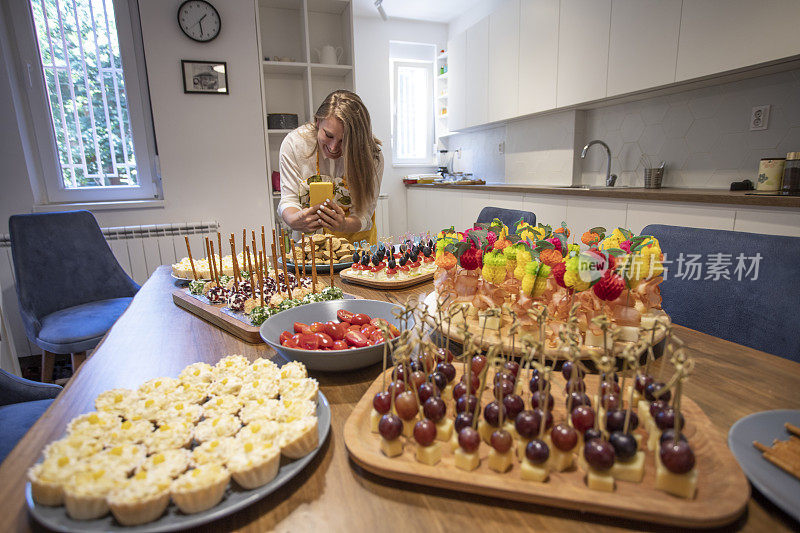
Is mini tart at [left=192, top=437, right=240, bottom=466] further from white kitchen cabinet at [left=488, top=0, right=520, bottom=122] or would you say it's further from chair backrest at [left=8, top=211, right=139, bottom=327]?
white kitchen cabinet at [left=488, top=0, right=520, bottom=122]

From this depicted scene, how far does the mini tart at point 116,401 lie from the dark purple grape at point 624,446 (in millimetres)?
691

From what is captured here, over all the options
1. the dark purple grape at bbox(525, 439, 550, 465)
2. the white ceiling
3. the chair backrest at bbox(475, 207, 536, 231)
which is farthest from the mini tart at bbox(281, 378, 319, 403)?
the white ceiling

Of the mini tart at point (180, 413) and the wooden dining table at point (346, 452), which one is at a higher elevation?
the mini tart at point (180, 413)

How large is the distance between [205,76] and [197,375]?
10.0 feet

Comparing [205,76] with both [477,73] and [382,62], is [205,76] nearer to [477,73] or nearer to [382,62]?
[382,62]

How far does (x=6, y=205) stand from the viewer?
281 cm

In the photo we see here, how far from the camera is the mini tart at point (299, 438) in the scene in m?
0.54

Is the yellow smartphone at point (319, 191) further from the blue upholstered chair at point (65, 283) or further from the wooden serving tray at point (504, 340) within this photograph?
the blue upholstered chair at point (65, 283)

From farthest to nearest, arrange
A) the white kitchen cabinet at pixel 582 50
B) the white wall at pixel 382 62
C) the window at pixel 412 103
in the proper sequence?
1. the window at pixel 412 103
2. the white wall at pixel 382 62
3. the white kitchen cabinet at pixel 582 50

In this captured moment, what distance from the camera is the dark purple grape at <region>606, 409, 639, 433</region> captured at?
1.74 feet

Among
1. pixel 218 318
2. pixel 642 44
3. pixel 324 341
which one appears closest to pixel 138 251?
pixel 218 318

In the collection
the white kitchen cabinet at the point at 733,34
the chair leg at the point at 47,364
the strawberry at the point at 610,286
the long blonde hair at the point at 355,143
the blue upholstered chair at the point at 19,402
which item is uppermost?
the white kitchen cabinet at the point at 733,34

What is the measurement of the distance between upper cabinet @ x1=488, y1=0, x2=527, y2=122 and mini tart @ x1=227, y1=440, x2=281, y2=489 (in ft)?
12.7

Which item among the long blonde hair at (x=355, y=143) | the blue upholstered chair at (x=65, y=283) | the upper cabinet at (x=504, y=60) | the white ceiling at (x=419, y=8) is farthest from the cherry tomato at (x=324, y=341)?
the white ceiling at (x=419, y=8)
